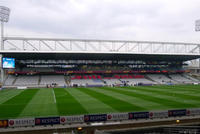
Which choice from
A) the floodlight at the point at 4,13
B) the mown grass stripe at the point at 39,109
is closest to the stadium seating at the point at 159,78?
the mown grass stripe at the point at 39,109

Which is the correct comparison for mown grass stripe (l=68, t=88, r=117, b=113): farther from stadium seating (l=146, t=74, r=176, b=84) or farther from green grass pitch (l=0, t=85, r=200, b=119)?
stadium seating (l=146, t=74, r=176, b=84)

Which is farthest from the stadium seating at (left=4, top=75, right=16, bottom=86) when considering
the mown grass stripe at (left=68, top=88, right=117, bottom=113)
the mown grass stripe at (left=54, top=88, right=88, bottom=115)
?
the mown grass stripe at (left=68, top=88, right=117, bottom=113)

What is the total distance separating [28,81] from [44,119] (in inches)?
1900

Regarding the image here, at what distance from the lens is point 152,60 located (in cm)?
7275

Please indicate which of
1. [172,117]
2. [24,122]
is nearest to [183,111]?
[172,117]

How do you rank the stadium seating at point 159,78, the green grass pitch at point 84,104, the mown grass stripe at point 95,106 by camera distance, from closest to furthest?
the green grass pitch at point 84,104
the mown grass stripe at point 95,106
the stadium seating at point 159,78

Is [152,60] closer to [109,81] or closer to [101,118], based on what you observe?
[109,81]

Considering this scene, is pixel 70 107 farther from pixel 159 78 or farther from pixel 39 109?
pixel 159 78

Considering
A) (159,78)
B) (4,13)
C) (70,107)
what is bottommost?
(70,107)

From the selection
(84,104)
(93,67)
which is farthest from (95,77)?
(84,104)

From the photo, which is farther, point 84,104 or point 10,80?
point 10,80

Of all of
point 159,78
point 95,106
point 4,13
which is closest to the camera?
point 95,106

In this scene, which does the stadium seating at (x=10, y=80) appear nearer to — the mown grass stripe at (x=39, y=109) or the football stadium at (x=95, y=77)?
the football stadium at (x=95, y=77)

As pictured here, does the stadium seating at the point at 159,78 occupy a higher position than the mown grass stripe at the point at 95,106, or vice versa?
the stadium seating at the point at 159,78
